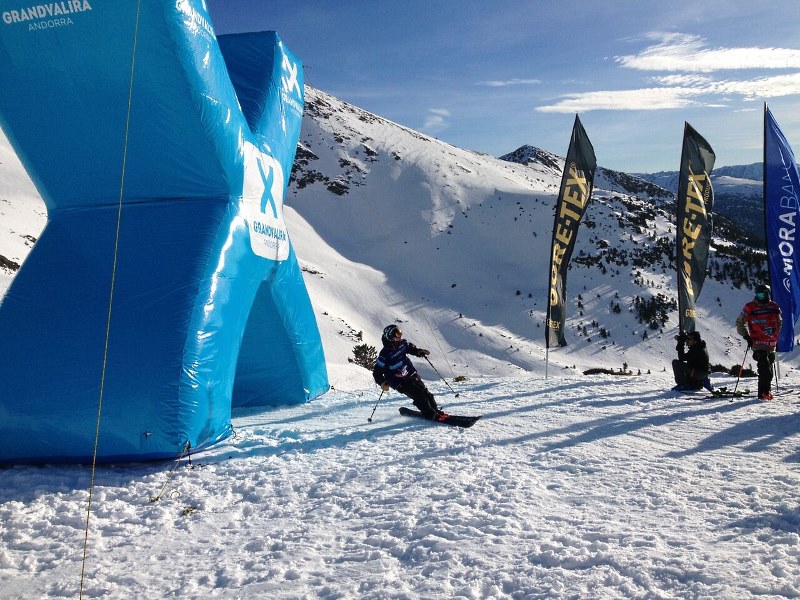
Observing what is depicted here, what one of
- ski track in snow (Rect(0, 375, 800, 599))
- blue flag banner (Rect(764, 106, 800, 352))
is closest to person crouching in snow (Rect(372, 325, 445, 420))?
ski track in snow (Rect(0, 375, 800, 599))

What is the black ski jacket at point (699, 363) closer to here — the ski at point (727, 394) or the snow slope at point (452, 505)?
the ski at point (727, 394)

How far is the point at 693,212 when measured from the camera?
11016 mm

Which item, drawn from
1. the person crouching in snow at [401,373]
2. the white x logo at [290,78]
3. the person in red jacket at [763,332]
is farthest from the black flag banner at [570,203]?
the white x logo at [290,78]

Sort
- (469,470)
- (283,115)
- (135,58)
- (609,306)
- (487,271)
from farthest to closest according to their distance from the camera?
(487,271)
(609,306)
(283,115)
(135,58)
(469,470)

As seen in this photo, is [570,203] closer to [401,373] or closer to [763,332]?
[763,332]

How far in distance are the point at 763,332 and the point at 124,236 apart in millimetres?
8414

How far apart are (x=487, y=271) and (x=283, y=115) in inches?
917

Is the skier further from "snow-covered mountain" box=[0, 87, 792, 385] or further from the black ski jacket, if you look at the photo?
"snow-covered mountain" box=[0, 87, 792, 385]

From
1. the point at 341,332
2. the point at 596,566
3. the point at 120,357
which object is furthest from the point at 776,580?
the point at 341,332

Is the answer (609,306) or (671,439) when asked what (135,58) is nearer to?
(671,439)

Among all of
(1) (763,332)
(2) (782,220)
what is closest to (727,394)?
(1) (763,332)

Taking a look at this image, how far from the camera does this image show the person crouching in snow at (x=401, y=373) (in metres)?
6.57

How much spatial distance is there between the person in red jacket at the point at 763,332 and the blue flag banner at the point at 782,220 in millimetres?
1852

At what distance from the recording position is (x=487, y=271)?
2975 centimetres
